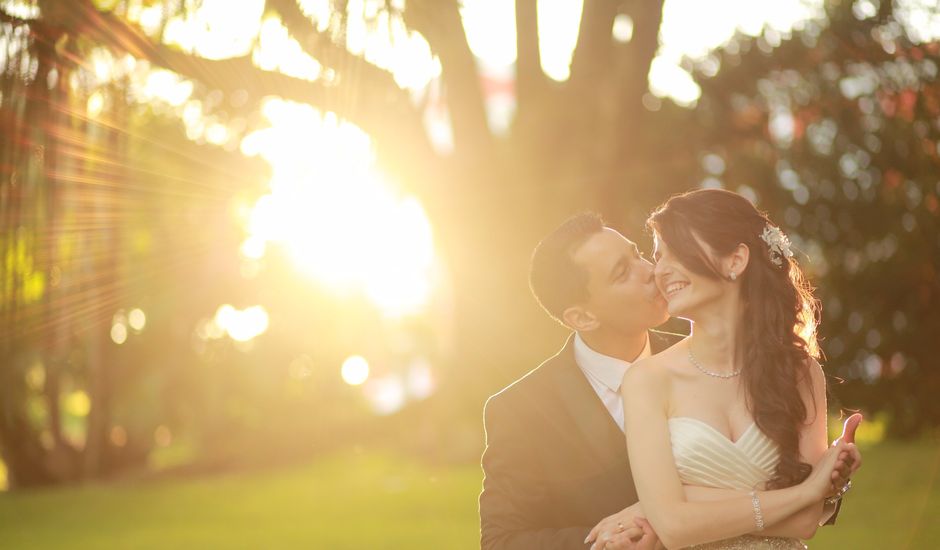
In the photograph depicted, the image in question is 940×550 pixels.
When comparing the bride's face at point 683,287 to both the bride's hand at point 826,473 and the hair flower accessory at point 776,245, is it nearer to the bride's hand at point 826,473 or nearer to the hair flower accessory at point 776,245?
the hair flower accessory at point 776,245

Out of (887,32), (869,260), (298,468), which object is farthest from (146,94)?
(298,468)

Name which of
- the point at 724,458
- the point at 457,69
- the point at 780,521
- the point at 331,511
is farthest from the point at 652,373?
the point at 331,511

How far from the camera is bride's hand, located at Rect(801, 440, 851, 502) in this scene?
2.78 metres

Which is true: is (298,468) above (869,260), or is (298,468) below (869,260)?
below

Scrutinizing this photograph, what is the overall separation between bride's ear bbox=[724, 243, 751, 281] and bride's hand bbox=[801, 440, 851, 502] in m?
0.56

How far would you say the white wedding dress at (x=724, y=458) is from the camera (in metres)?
2.91

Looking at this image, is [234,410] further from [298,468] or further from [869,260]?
[869,260]

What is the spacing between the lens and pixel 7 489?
17.5 meters

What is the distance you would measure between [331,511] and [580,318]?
32.8 feet

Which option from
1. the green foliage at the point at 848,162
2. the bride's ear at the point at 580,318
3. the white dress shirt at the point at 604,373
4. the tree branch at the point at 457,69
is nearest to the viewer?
the white dress shirt at the point at 604,373

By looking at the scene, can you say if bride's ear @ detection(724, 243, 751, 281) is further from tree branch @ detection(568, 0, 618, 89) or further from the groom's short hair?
tree branch @ detection(568, 0, 618, 89)

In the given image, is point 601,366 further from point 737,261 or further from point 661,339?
point 737,261

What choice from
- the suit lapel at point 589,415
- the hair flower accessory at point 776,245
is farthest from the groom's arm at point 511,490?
the hair flower accessory at point 776,245

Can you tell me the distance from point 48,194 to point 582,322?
8.88ft
